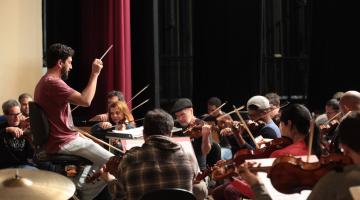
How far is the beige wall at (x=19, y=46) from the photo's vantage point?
671 cm

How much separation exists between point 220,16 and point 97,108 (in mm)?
1887

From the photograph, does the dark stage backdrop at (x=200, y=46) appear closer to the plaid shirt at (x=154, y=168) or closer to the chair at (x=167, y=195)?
the plaid shirt at (x=154, y=168)

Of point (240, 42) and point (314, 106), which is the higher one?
point (240, 42)

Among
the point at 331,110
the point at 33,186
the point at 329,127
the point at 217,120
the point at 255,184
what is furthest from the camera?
the point at 331,110

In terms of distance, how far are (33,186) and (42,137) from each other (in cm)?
170

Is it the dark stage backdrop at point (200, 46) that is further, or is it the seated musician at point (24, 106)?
the dark stage backdrop at point (200, 46)

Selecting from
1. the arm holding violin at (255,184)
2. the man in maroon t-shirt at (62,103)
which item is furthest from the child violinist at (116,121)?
the arm holding violin at (255,184)

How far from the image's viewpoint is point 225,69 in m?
8.09

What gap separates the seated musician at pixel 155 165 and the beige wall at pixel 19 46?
3431 millimetres

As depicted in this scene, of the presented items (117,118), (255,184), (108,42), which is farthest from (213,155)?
(108,42)

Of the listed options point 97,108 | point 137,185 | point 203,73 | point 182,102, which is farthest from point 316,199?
point 203,73

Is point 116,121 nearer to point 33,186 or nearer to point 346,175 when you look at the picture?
point 33,186

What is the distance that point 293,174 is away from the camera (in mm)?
3307

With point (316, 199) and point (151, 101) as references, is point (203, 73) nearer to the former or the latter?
point (151, 101)
